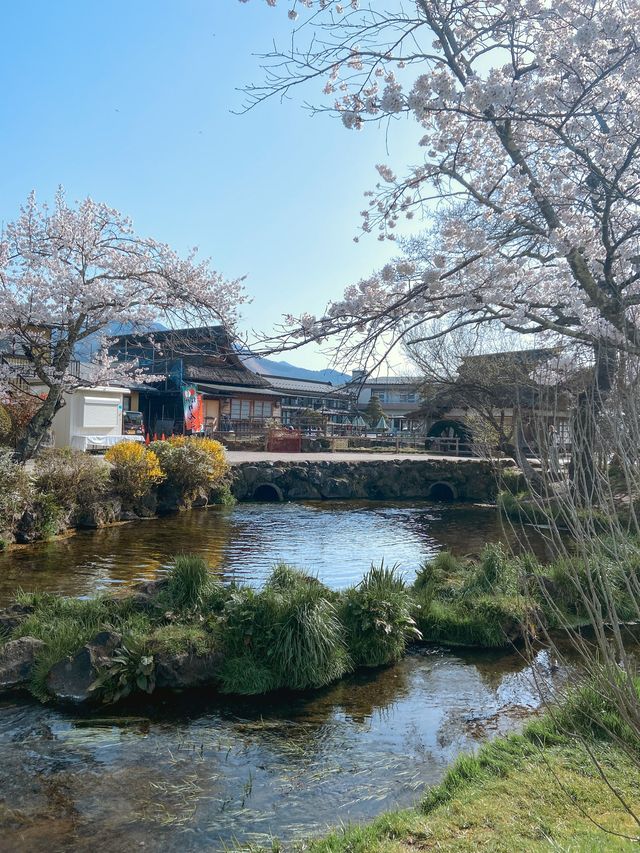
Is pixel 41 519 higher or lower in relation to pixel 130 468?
lower

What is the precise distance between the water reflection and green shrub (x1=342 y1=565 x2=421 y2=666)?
0.25 metres

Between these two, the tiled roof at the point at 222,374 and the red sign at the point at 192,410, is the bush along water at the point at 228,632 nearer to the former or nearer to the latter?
the red sign at the point at 192,410

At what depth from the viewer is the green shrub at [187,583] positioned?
269 inches

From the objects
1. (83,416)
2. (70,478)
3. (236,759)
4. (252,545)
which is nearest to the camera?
(236,759)

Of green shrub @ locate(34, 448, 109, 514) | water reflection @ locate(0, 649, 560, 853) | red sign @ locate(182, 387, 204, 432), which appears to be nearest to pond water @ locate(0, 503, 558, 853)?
water reflection @ locate(0, 649, 560, 853)

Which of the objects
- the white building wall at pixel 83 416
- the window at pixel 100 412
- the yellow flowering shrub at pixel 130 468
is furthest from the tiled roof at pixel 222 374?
the yellow flowering shrub at pixel 130 468

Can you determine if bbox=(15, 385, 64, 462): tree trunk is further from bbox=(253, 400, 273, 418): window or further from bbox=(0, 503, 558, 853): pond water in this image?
bbox=(253, 400, 273, 418): window

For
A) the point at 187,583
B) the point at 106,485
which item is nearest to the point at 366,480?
the point at 106,485

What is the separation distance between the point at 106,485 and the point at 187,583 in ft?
27.8

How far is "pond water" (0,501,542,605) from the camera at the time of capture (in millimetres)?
9977

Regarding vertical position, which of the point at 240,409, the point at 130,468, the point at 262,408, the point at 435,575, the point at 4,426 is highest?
the point at 262,408

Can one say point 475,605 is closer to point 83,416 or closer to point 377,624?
point 377,624

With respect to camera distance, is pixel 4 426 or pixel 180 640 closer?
pixel 180 640

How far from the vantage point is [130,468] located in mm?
14953
